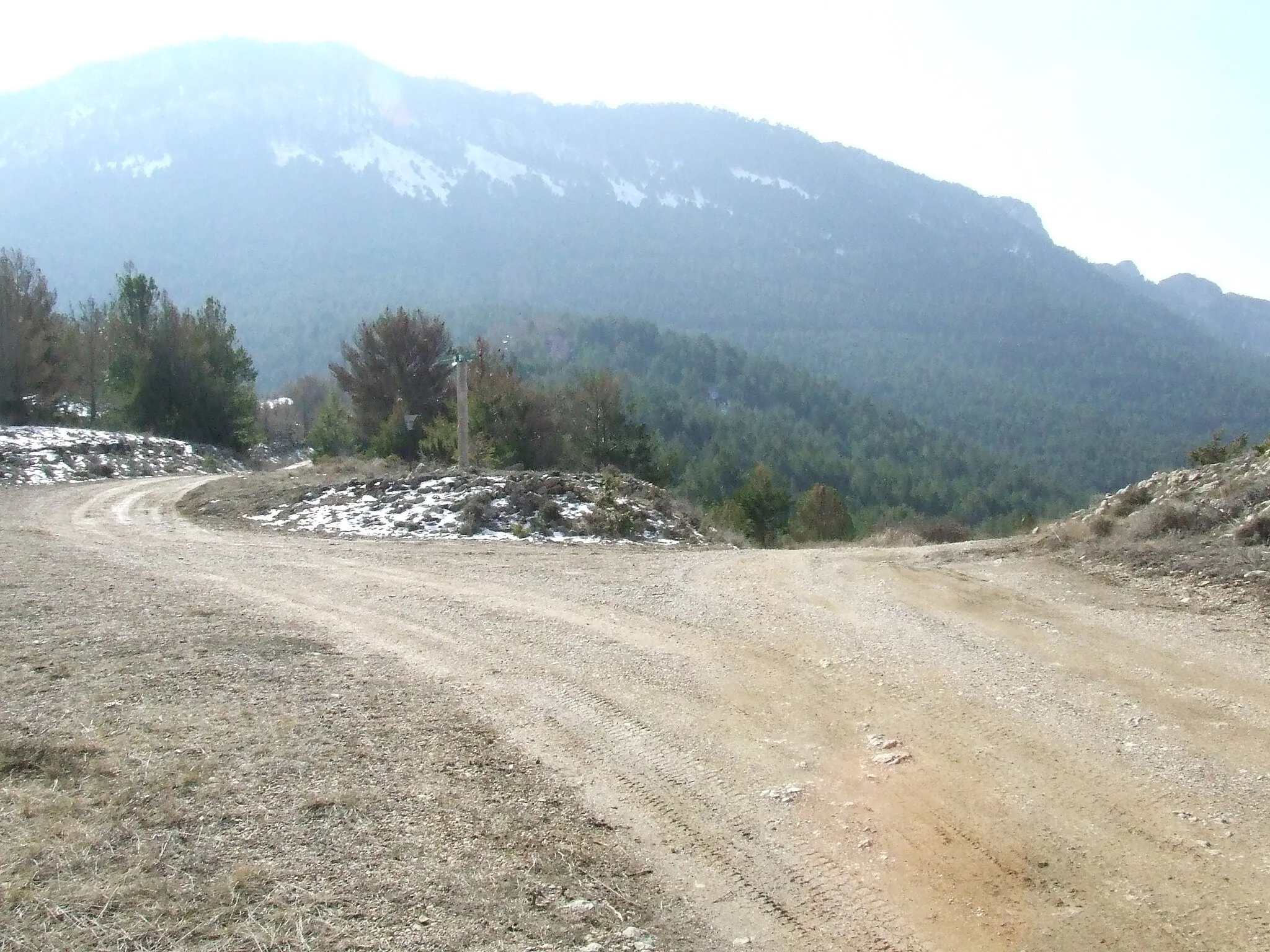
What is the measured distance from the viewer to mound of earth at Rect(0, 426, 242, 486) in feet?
89.2

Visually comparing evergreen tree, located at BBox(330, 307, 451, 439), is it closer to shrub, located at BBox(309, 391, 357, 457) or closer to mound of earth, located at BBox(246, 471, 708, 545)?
shrub, located at BBox(309, 391, 357, 457)

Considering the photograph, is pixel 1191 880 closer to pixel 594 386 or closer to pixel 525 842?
pixel 525 842

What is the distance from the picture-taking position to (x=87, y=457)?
98.9ft

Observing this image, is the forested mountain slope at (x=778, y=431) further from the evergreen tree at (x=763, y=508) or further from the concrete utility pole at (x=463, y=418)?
the concrete utility pole at (x=463, y=418)

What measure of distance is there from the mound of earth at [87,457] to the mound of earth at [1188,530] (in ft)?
86.9

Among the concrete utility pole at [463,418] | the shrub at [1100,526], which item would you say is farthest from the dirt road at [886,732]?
the concrete utility pole at [463,418]

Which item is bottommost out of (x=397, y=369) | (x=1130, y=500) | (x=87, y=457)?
(x=1130, y=500)

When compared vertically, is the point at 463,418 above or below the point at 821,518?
above

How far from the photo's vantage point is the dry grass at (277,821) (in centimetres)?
357

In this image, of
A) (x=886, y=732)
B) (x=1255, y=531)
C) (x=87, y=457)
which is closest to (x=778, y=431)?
(x=87, y=457)

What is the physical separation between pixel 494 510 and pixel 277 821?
41.0 ft

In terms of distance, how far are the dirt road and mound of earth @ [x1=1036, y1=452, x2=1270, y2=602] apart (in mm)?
781

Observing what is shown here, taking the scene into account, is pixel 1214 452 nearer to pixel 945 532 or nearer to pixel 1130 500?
pixel 945 532

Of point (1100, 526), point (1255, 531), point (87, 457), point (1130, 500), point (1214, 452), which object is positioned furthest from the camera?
point (87, 457)
